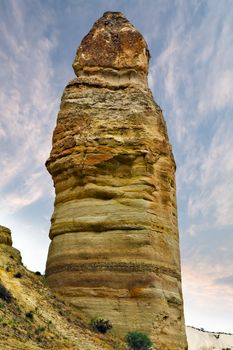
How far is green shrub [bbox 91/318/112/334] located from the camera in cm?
2314

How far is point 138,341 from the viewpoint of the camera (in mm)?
22672

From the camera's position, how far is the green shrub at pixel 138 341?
22.5 metres

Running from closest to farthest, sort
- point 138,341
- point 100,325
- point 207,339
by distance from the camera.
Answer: point 138,341 → point 100,325 → point 207,339

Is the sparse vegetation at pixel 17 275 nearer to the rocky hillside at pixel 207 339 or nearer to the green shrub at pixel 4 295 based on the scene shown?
the green shrub at pixel 4 295

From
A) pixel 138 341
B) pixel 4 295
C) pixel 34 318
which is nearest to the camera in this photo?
pixel 34 318

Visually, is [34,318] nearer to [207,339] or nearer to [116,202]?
[116,202]

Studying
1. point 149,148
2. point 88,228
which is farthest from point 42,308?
point 149,148

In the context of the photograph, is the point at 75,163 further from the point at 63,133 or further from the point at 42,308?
the point at 42,308

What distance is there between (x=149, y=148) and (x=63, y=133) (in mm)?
5512

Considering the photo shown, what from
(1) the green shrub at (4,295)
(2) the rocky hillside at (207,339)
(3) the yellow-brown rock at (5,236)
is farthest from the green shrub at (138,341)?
(2) the rocky hillside at (207,339)

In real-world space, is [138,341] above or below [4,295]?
below

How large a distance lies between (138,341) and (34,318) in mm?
5475

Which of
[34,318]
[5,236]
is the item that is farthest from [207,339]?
[34,318]

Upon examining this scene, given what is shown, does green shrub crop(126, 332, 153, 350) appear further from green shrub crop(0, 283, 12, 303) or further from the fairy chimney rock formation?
green shrub crop(0, 283, 12, 303)
